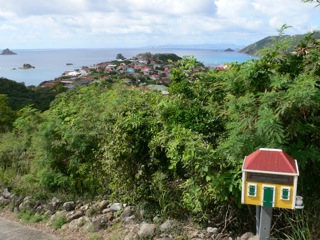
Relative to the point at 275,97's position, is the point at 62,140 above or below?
below

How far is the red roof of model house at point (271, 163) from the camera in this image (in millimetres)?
2469

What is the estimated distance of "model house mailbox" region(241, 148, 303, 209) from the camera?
2.47m

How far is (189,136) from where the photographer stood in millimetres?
3998

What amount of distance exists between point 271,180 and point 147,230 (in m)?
2.08

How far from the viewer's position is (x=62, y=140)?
571cm

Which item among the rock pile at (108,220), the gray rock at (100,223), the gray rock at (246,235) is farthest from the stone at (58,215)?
the gray rock at (246,235)

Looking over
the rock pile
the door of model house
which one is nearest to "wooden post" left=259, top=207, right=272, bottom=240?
the door of model house

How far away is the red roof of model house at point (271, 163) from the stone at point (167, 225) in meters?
1.92

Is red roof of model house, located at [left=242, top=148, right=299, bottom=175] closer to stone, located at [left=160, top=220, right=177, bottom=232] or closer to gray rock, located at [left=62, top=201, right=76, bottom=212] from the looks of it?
stone, located at [left=160, top=220, right=177, bottom=232]

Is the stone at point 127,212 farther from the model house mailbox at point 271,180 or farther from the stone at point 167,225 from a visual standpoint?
the model house mailbox at point 271,180

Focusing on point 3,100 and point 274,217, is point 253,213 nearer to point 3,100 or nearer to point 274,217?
point 274,217

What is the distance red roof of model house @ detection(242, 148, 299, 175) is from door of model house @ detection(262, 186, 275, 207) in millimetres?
124

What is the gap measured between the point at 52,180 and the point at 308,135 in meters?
3.86

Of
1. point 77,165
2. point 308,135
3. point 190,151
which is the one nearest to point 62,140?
point 77,165
